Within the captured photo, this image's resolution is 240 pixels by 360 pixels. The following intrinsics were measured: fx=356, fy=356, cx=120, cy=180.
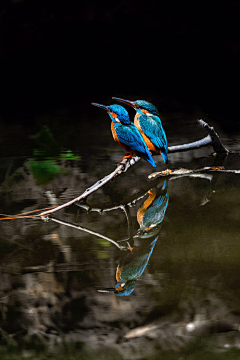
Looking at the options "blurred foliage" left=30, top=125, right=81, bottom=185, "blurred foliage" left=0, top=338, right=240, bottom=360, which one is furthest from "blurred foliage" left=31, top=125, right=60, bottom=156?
"blurred foliage" left=0, top=338, right=240, bottom=360

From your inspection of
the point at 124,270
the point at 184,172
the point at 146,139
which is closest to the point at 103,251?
the point at 124,270

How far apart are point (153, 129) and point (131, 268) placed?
2.46 feet

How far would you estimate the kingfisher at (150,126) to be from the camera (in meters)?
1.55

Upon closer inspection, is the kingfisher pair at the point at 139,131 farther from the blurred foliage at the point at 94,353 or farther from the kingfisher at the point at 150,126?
the blurred foliage at the point at 94,353

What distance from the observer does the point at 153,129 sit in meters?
1.55

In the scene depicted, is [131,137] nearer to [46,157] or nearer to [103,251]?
[103,251]

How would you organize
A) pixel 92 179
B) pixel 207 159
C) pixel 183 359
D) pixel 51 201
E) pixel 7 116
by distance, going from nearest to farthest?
pixel 183 359 < pixel 51 201 < pixel 92 179 < pixel 207 159 < pixel 7 116

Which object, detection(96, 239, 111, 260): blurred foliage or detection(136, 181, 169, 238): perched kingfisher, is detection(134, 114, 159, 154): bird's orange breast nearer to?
detection(136, 181, 169, 238): perched kingfisher

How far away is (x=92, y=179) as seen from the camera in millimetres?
1749

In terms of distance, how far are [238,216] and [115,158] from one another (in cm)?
100

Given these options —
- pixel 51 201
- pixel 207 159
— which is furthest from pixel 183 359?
pixel 207 159

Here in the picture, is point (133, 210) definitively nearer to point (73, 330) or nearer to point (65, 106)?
point (73, 330)

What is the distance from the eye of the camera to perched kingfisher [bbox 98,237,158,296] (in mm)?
892

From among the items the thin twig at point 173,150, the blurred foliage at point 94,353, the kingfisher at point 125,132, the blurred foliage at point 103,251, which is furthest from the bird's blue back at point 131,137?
the blurred foliage at point 94,353
